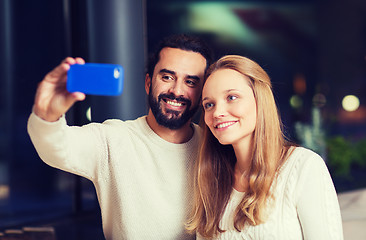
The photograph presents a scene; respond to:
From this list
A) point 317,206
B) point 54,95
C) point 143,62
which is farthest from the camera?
point 143,62

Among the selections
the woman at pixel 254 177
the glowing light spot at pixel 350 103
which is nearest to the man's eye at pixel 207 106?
the woman at pixel 254 177

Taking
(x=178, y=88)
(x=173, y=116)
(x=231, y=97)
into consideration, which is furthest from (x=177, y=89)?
(x=231, y=97)

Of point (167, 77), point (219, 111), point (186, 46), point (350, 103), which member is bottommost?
point (350, 103)

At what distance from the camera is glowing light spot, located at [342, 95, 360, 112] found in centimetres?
845

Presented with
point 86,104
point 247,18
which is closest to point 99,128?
point 86,104

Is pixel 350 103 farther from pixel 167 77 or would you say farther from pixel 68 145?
pixel 68 145

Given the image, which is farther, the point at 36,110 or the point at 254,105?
the point at 254,105

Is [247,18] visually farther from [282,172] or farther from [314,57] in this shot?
[282,172]

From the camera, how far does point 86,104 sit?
4.43 meters

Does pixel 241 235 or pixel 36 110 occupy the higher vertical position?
pixel 36 110

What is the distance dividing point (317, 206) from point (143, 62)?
186cm

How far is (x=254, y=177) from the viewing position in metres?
1.61

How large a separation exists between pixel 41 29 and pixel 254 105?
4195 mm

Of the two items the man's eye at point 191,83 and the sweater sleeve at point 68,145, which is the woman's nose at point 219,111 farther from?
the sweater sleeve at point 68,145
